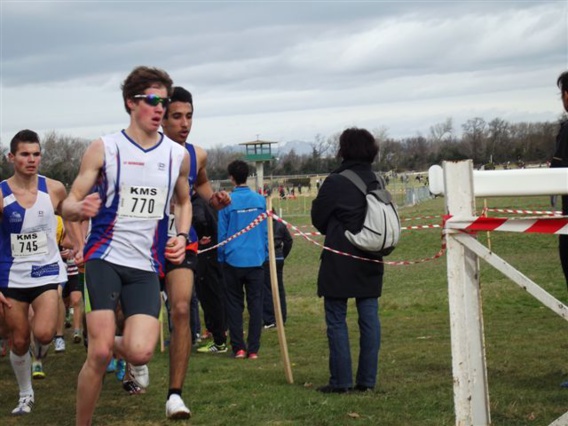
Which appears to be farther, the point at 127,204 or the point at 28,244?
the point at 28,244

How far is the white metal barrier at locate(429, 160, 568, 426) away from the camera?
16.1ft

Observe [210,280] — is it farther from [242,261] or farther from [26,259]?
[26,259]

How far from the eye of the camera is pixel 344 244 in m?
7.92

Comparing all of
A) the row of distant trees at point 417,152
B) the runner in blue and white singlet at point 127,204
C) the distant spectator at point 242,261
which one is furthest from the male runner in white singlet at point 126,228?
the row of distant trees at point 417,152

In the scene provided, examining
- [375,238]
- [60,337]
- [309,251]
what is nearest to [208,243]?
[60,337]

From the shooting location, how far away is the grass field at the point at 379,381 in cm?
680

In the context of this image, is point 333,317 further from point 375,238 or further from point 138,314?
point 138,314

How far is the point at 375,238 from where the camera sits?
775cm

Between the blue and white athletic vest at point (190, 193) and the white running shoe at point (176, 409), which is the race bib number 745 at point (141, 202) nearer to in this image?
the blue and white athletic vest at point (190, 193)

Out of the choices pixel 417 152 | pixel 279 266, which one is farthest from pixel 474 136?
pixel 279 266

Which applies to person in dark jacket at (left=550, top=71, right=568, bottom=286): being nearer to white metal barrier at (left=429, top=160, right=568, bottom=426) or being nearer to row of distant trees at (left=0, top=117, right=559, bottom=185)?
white metal barrier at (left=429, top=160, right=568, bottom=426)

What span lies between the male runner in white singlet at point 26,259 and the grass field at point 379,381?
0.55 meters

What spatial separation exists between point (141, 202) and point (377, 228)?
2504 millimetres

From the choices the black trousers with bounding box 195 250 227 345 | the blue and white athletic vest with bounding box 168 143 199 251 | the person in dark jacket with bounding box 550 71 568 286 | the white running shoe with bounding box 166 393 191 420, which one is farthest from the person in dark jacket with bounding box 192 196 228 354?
the person in dark jacket with bounding box 550 71 568 286
